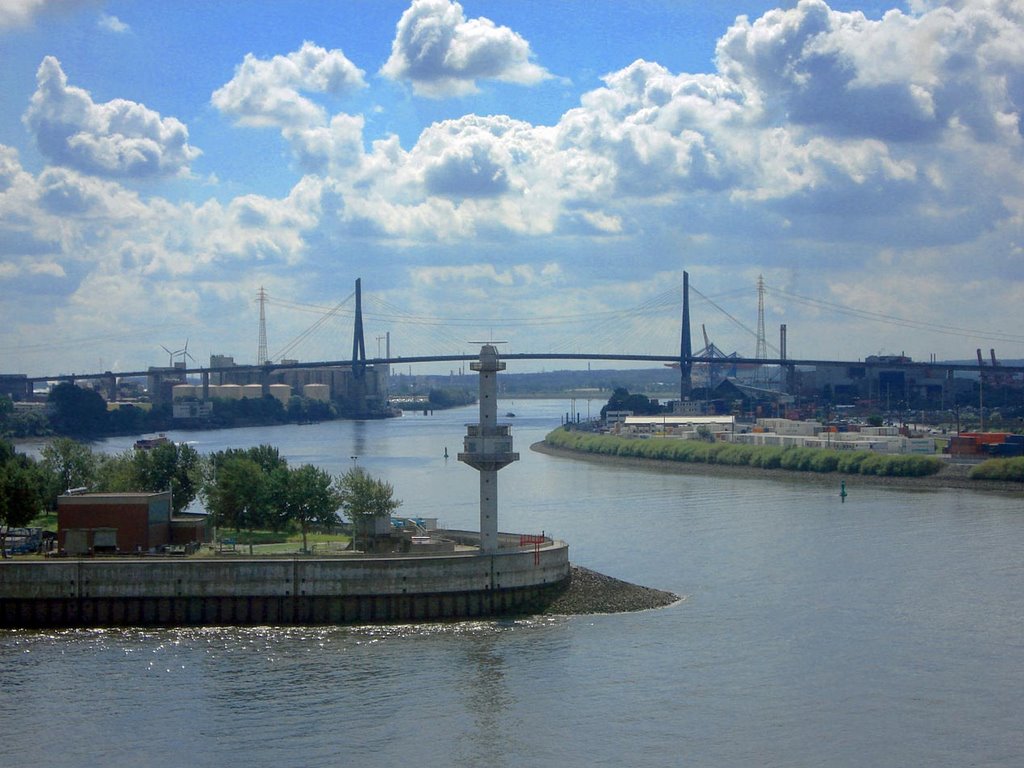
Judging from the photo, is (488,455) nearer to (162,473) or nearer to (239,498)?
(239,498)

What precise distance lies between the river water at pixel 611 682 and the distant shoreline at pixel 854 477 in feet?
38.2

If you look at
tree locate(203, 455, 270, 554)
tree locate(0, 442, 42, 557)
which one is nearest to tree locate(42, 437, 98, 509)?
tree locate(0, 442, 42, 557)

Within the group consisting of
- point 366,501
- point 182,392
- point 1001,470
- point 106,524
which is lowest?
point 1001,470

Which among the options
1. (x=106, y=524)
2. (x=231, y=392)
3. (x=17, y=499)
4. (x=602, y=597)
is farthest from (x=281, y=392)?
(x=602, y=597)

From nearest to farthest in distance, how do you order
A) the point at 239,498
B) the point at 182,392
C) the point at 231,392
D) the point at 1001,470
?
the point at 239,498 → the point at 1001,470 → the point at 182,392 → the point at 231,392

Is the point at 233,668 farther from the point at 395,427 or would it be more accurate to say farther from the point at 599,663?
the point at 395,427

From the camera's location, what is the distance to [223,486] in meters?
17.0

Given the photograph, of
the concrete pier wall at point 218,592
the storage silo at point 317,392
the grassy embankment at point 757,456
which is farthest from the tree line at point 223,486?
the storage silo at point 317,392

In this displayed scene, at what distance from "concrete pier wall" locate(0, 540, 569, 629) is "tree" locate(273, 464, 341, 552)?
2.63 meters

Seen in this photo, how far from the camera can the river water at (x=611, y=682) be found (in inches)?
373

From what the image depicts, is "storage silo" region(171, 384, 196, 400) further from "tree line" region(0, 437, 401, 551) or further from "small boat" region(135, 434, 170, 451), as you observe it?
"tree line" region(0, 437, 401, 551)

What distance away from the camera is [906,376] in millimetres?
63406

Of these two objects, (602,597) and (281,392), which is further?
(281,392)

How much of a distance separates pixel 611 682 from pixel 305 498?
5.83 meters
